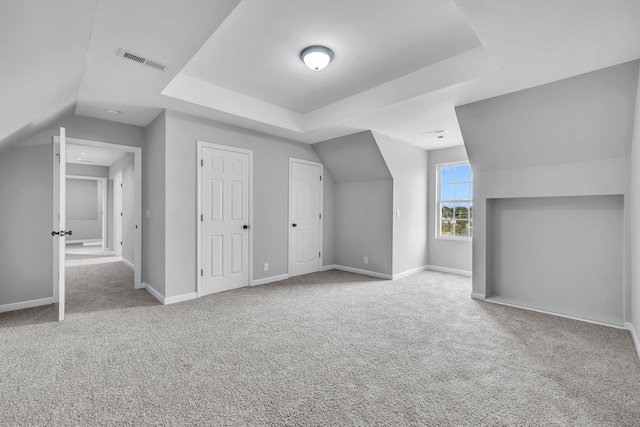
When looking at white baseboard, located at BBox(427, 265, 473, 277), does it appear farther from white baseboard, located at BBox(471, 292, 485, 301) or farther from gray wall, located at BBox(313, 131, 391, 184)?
gray wall, located at BBox(313, 131, 391, 184)

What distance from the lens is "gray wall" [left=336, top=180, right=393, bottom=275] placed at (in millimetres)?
5289

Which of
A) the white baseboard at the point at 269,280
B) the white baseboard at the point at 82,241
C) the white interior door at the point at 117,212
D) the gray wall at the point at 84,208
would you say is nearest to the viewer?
the white baseboard at the point at 269,280

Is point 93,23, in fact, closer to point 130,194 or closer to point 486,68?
point 486,68

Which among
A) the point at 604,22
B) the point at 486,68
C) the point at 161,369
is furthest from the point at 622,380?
the point at 161,369

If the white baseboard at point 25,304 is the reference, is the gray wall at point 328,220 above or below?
above

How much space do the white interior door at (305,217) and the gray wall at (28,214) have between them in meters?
3.03

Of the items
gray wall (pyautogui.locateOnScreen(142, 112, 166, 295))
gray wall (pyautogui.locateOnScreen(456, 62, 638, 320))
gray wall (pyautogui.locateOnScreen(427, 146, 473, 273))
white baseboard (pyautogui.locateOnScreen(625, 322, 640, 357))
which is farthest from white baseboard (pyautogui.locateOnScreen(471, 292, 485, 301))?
gray wall (pyautogui.locateOnScreen(142, 112, 166, 295))

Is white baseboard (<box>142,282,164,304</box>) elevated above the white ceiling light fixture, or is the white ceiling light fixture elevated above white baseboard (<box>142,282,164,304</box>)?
the white ceiling light fixture

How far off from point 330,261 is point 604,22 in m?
4.94

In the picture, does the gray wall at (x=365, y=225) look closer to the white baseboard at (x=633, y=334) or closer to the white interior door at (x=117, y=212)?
the white baseboard at (x=633, y=334)

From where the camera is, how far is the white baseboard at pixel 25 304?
11.7 ft

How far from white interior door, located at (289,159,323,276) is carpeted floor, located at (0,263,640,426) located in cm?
171

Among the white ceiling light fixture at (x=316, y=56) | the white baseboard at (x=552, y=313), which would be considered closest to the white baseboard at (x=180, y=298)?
the white ceiling light fixture at (x=316, y=56)

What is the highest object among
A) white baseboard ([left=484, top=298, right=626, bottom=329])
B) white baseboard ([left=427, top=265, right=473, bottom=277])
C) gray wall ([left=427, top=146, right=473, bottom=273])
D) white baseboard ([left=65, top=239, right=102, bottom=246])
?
gray wall ([left=427, top=146, right=473, bottom=273])
